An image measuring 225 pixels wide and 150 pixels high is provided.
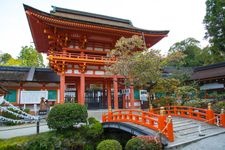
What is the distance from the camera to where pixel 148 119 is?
37.5ft

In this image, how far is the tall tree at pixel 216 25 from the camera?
29.2m

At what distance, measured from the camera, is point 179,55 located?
1592cm

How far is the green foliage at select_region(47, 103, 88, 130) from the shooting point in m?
11.7

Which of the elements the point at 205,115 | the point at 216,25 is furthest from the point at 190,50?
the point at 205,115

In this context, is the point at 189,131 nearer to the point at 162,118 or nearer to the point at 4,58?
the point at 162,118

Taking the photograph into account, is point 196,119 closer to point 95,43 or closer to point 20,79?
point 95,43

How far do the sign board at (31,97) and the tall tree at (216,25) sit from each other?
23375mm

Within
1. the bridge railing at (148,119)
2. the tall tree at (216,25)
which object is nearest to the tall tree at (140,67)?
the bridge railing at (148,119)

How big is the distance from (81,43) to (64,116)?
29.9ft

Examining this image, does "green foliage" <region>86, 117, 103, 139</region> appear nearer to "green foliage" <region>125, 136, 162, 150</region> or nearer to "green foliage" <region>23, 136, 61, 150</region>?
"green foliage" <region>23, 136, 61, 150</region>

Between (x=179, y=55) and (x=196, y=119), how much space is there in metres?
4.68

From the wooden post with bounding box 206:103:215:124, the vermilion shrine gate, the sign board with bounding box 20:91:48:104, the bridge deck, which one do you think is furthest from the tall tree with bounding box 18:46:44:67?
the wooden post with bounding box 206:103:215:124

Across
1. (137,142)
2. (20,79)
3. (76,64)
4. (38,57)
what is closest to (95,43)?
(76,64)

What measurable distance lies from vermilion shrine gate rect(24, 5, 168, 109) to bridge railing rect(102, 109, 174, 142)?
16.4 feet
